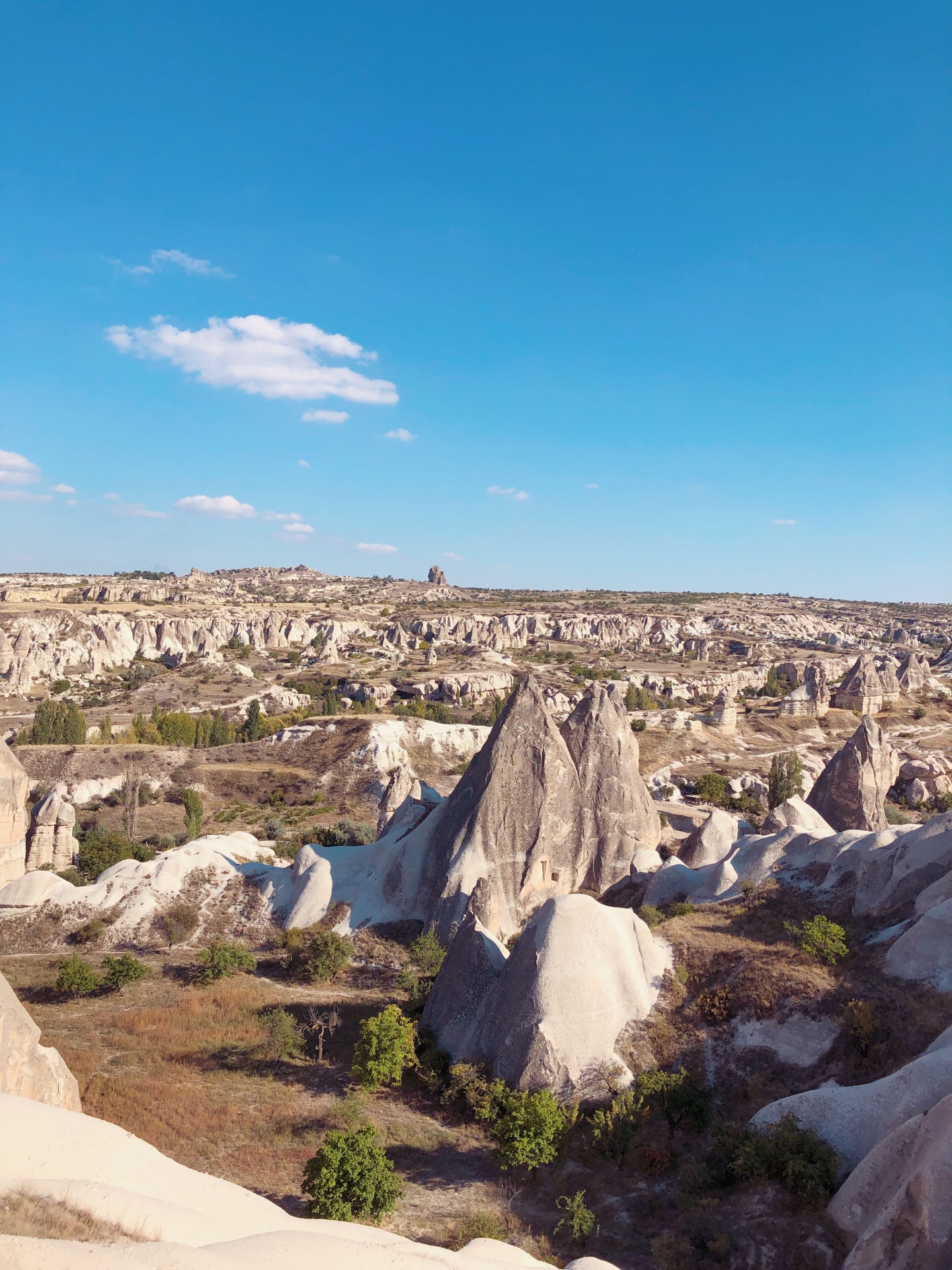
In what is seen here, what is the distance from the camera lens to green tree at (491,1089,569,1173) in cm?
1483

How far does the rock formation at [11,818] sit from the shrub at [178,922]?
309 inches

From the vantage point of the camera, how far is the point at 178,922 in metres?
28.8

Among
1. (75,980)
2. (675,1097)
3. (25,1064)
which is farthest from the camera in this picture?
(75,980)

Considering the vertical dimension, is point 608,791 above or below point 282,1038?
above

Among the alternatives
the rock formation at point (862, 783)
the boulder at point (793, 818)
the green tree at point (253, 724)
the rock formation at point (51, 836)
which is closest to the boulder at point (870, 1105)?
the boulder at point (793, 818)

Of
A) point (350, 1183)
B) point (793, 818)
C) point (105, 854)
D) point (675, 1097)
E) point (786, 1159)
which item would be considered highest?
point (793, 818)

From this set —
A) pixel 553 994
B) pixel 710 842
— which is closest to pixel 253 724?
pixel 710 842

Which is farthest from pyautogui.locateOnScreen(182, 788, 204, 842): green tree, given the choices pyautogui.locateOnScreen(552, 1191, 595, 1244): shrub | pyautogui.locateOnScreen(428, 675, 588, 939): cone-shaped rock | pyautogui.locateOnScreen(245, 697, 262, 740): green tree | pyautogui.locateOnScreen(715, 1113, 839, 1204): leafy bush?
pyautogui.locateOnScreen(715, 1113, 839, 1204): leafy bush

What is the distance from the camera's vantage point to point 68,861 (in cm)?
3666

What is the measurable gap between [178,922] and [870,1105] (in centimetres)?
2444

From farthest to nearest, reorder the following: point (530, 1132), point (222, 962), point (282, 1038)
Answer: point (222, 962), point (282, 1038), point (530, 1132)

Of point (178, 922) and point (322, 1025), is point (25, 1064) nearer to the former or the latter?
point (322, 1025)

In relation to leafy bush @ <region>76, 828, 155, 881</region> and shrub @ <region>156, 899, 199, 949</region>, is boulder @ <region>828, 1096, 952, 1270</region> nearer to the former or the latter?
shrub @ <region>156, 899, 199, 949</region>

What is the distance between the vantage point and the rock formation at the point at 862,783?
35.8 meters
